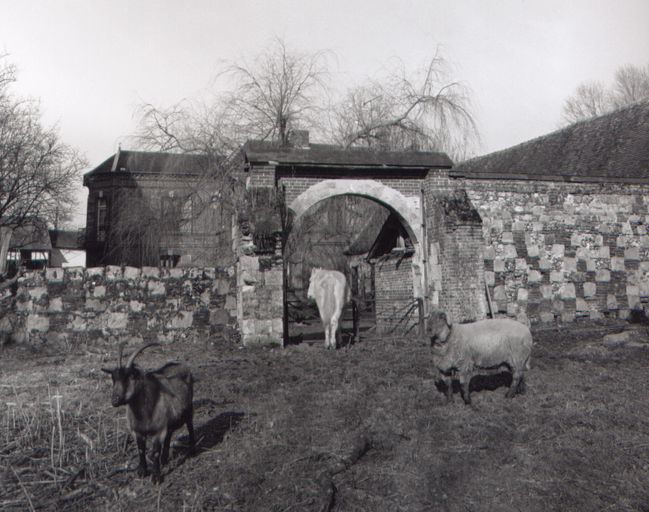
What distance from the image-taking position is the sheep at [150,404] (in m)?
4.01

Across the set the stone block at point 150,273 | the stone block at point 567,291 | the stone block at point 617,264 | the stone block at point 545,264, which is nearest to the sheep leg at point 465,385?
the stone block at point 150,273

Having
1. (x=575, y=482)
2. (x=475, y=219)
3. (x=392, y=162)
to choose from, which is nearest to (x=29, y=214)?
(x=392, y=162)

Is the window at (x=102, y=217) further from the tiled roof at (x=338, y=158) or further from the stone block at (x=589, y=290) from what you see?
the stone block at (x=589, y=290)

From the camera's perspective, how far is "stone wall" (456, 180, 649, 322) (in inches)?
544

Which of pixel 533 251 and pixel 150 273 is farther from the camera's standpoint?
pixel 533 251

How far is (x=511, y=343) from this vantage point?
6.64 meters

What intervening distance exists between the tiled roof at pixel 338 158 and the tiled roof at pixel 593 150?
4.68 meters

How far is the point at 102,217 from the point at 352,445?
1547 inches

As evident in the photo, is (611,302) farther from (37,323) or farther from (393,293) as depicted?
(37,323)

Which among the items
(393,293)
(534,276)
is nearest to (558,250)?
(534,276)

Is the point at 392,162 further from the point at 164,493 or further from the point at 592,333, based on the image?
the point at 164,493

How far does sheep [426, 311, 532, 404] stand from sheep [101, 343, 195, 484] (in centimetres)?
321

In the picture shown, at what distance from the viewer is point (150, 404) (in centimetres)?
420

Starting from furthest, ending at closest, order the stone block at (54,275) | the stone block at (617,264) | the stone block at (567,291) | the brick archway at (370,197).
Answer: the stone block at (617,264) → the stone block at (567,291) → the brick archway at (370,197) → the stone block at (54,275)
